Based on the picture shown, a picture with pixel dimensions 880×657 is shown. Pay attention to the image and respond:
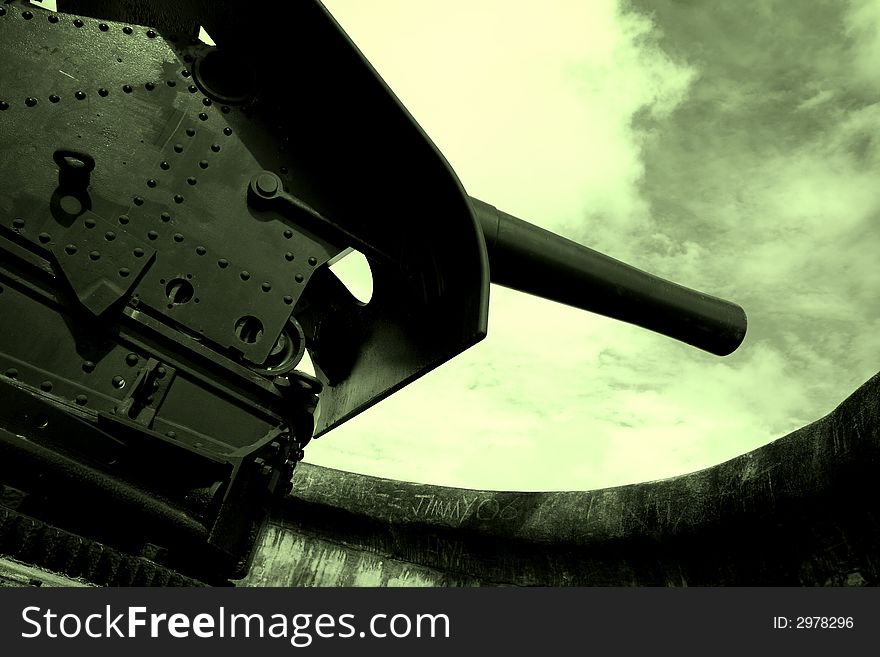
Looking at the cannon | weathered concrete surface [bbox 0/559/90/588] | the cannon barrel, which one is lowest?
weathered concrete surface [bbox 0/559/90/588]

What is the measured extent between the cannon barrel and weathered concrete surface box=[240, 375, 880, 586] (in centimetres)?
104

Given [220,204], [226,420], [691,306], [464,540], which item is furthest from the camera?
[464,540]

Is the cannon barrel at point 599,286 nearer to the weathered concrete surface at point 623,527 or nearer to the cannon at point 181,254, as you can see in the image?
the cannon at point 181,254

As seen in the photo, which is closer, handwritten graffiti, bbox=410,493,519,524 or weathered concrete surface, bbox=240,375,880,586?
weathered concrete surface, bbox=240,375,880,586

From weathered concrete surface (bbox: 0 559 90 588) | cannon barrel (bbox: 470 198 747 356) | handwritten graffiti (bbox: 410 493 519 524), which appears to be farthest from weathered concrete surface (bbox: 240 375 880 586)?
weathered concrete surface (bbox: 0 559 90 588)

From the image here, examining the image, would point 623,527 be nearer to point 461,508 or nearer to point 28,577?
point 461,508

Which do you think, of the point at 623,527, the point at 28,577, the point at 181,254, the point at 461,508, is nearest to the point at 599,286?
the point at 623,527

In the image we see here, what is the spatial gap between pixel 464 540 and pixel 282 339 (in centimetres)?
293

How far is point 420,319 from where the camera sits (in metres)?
3.22

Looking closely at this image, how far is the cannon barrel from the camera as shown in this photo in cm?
378

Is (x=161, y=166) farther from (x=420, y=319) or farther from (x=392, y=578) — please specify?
(x=392, y=578)

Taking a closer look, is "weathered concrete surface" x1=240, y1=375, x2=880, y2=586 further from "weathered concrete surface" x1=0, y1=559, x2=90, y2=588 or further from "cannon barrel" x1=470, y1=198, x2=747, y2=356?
"weathered concrete surface" x1=0, y1=559, x2=90, y2=588
